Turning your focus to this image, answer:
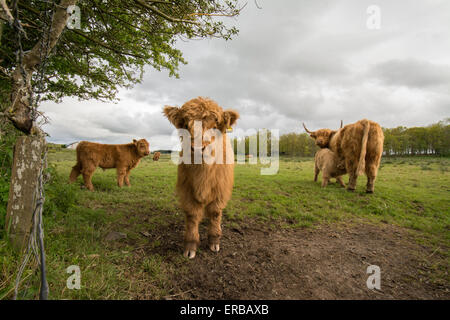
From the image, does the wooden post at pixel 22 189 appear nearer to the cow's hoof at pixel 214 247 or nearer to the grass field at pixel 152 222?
the grass field at pixel 152 222

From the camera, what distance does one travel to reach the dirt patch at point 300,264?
2.32m

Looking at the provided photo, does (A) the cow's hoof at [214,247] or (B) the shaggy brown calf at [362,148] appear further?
(B) the shaggy brown calf at [362,148]

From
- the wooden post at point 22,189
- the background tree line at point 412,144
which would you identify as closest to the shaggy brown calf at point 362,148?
the wooden post at point 22,189

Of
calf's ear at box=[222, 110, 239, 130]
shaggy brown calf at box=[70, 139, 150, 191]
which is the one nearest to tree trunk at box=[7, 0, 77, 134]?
calf's ear at box=[222, 110, 239, 130]

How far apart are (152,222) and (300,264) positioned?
10.4 ft

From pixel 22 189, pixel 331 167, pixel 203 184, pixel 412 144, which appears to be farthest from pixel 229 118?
pixel 412 144

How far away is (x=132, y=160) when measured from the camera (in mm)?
7941

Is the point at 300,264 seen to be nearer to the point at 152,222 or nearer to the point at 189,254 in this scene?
the point at 189,254

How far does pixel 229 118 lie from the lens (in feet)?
9.87

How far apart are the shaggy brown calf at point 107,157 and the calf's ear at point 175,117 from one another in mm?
5553

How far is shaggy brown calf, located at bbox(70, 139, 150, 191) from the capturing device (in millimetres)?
6832
